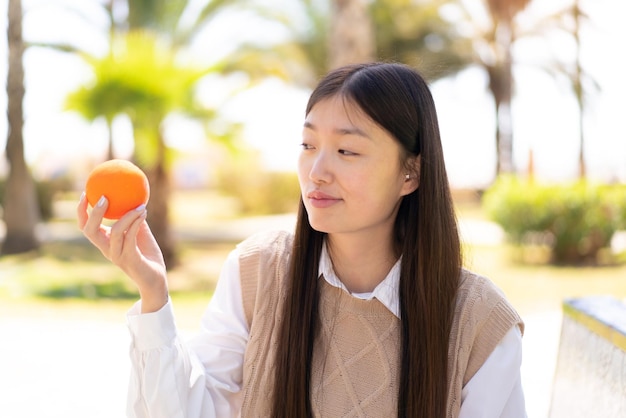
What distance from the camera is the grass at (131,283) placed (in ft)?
27.9

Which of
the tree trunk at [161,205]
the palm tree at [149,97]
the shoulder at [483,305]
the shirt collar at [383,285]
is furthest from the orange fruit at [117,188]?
the tree trunk at [161,205]

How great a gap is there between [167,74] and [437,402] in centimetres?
911

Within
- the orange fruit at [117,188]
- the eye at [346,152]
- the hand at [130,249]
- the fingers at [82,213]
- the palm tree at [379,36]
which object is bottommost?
the hand at [130,249]

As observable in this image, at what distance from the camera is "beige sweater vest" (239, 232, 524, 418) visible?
70.5 inches

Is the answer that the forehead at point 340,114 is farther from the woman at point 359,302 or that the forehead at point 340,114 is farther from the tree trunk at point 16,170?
the tree trunk at point 16,170

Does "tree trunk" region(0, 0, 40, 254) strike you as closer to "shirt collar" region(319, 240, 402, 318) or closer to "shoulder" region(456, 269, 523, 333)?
"shirt collar" region(319, 240, 402, 318)

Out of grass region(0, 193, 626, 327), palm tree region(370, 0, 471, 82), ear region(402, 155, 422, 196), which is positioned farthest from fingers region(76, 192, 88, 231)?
palm tree region(370, 0, 471, 82)

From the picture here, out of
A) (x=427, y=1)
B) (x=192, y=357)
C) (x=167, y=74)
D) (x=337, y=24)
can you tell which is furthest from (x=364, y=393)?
(x=427, y=1)

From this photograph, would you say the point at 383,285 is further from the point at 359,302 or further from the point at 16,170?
the point at 16,170

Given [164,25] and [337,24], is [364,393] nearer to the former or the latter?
[337,24]

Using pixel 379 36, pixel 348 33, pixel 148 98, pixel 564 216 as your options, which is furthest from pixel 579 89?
pixel 148 98

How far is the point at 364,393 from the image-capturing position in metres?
1.80

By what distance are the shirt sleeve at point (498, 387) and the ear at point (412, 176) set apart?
411 millimetres

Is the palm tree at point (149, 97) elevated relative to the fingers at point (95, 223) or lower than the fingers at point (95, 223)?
elevated
